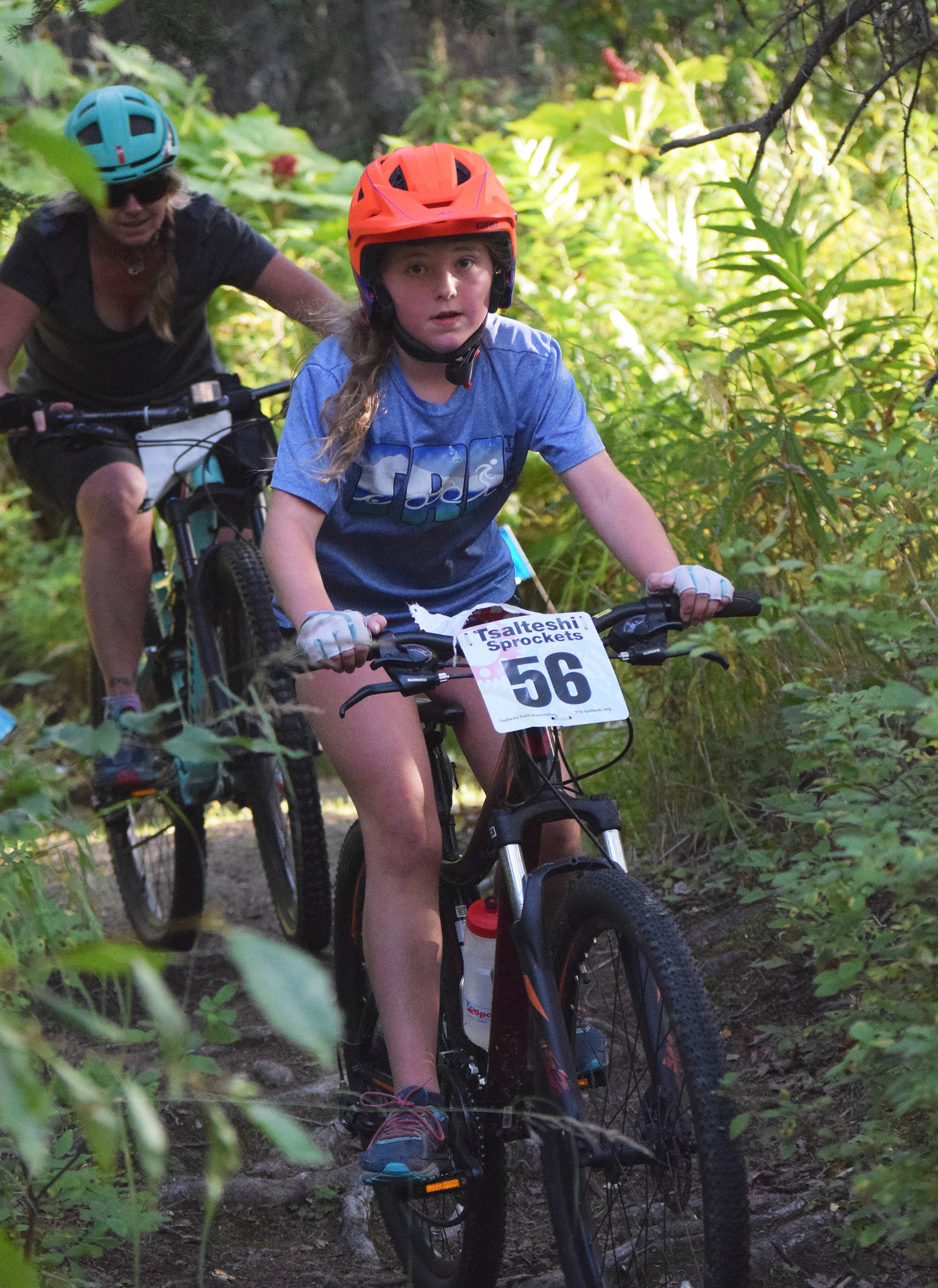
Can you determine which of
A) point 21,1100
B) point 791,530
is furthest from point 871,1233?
point 791,530

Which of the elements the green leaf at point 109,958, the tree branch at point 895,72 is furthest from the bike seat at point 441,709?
the tree branch at point 895,72

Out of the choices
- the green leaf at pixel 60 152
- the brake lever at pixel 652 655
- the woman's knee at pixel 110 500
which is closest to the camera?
the green leaf at pixel 60 152

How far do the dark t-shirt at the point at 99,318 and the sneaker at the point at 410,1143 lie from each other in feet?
8.82

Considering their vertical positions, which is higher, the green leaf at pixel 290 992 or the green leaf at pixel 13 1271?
the green leaf at pixel 290 992

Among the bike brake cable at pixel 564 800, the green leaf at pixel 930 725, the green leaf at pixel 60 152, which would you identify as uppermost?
the green leaf at pixel 60 152

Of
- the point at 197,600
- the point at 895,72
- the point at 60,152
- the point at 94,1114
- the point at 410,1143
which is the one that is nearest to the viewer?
the point at 60,152

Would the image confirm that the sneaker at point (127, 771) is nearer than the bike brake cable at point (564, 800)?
No

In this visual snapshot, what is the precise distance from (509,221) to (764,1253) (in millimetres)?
1964

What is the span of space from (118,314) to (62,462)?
490mm

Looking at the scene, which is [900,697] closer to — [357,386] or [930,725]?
[930,725]

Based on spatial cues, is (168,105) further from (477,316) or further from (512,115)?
(477,316)

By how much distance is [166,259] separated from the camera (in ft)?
13.8

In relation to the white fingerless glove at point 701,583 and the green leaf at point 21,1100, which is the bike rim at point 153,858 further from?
the green leaf at point 21,1100

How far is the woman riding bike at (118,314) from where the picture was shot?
3.97m
